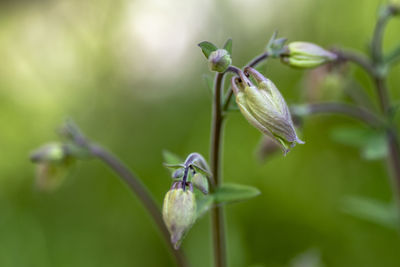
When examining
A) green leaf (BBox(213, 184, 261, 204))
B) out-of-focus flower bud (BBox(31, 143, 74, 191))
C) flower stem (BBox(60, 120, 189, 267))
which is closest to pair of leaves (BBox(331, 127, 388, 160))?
green leaf (BBox(213, 184, 261, 204))

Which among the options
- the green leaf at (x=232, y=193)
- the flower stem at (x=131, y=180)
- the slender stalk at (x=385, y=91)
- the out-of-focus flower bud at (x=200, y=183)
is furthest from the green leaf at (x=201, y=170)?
the slender stalk at (x=385, y=91)

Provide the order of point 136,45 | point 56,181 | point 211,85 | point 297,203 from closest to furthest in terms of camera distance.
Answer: point 211,85, point 56,181, point 297,203, point 136,45

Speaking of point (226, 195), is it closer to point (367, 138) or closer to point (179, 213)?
point (179, 213)

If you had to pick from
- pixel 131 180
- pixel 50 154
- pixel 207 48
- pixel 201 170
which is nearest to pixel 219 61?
pixel 207 48

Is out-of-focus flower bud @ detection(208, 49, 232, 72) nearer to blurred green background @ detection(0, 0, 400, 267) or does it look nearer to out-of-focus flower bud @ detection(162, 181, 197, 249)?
out-of-focus flower bud @ detection(162, 181, 197, 249)

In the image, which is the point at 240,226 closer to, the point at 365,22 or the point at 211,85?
the point at 211,85

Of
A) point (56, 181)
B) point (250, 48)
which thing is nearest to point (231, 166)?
point (250, 48)
